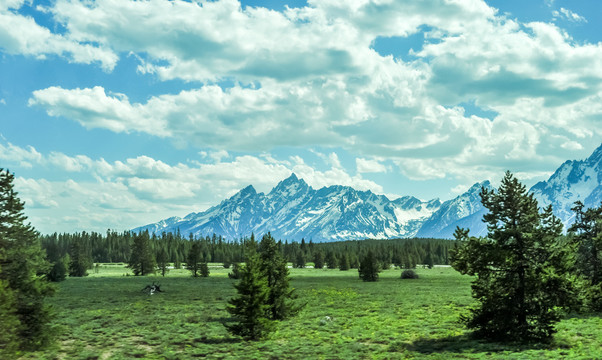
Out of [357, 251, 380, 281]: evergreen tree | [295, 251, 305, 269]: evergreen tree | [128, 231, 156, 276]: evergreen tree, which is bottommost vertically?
[295, 251, 305, 269]: evergreen tree

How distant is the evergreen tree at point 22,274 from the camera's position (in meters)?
30.8

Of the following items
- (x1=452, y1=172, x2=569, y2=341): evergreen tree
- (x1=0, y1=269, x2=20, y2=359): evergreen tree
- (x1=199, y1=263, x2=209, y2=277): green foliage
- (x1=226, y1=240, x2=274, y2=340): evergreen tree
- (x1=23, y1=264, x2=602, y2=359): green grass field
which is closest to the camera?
(x1=0, y1=269, x2=20, y2=359): evergreen tree

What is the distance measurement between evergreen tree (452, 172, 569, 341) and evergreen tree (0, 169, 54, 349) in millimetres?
30471

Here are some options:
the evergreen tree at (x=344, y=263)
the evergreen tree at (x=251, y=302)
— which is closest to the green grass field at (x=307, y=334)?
the evergreen tree at (x=251, y=302)

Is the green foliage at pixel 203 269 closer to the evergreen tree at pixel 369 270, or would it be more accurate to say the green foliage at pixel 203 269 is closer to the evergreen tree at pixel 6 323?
the evergreen tree at pixel 369 270

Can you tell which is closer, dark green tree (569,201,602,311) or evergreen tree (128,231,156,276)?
dark green tree (569,201,602,311)

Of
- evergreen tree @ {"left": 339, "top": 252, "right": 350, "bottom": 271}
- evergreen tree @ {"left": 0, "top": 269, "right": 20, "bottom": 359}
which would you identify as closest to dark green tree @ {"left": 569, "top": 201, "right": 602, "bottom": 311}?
evergreen tree @ {"left": 0, "top": 269, "right": 20, "bottom": 359}

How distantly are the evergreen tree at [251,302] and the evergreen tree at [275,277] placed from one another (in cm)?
574

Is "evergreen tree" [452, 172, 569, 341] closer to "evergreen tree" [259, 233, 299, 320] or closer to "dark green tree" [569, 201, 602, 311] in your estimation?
"dark green tree" [569, 201, 602, 311]

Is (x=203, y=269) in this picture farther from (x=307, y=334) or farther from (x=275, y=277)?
(x=307, y=334)

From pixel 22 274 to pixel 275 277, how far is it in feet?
70.1

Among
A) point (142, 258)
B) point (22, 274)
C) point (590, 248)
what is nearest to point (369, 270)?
point (590, 248)

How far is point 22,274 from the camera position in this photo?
31.2 m

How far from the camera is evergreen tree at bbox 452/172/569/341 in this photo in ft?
94.7
